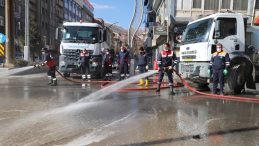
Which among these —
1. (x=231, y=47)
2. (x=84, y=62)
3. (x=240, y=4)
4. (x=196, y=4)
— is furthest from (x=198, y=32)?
(x=240, y=4)

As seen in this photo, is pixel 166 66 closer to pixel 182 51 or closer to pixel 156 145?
pixel 182 51

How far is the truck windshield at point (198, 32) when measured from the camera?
477 inches

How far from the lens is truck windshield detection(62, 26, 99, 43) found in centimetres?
1853

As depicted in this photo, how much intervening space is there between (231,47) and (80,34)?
8802 millimetres

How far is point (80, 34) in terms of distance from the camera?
18.6 meters

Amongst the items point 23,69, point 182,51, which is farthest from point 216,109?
point 23,69

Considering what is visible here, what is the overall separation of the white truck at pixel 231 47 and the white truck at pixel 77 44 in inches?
280

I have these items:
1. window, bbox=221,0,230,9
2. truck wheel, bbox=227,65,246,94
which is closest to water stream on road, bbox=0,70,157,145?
truck wheel, bbox=227,65,246,94

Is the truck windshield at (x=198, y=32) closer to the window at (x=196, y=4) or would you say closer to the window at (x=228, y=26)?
the window at (x=228, y=26)

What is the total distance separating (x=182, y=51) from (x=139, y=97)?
3222mm

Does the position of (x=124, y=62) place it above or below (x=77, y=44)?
below

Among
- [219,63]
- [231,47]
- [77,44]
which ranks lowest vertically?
[219,63]

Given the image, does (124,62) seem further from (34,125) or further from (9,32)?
(9,32)

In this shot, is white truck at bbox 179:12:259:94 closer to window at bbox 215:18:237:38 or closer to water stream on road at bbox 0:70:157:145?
window at bbox 215:18:237:38
